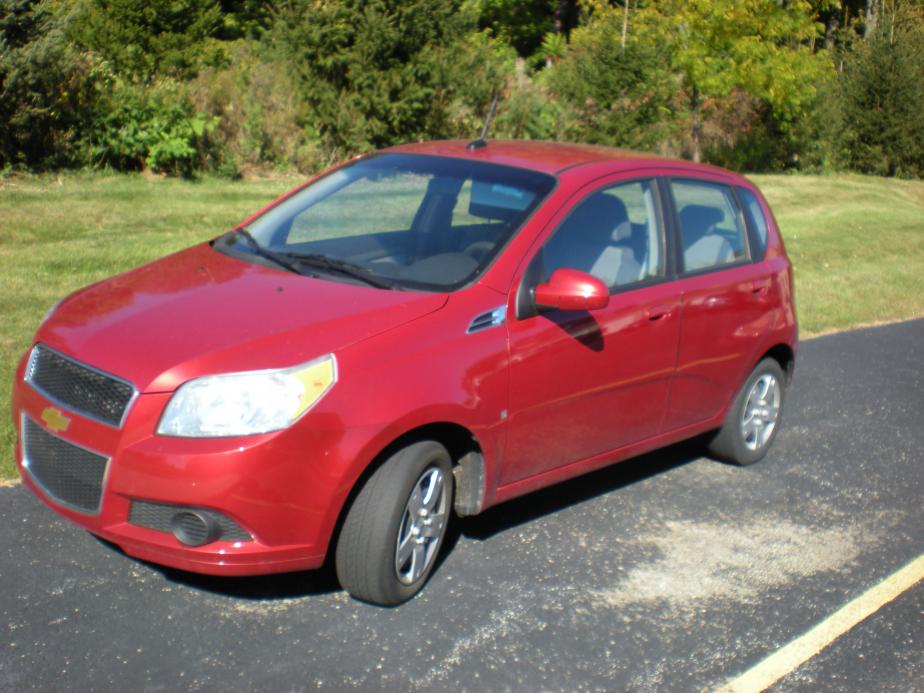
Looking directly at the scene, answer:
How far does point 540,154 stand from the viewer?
6.11m

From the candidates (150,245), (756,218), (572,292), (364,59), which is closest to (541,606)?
(572,292)

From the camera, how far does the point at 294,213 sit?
6.09 meters

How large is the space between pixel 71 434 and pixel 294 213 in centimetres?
198

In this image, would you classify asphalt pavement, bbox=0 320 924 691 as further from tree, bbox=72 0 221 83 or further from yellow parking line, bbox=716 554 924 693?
tree, bbox=72 0 221 83

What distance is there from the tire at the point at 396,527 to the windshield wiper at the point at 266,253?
43.5 inches

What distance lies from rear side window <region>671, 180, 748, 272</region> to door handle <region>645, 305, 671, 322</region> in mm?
346

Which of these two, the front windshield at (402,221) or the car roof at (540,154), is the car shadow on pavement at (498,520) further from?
the car roof at (540,154)

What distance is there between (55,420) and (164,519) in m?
0.62

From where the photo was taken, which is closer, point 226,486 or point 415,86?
point 226,486

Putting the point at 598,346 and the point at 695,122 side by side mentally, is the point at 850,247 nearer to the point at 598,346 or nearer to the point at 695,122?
the point at 695,122

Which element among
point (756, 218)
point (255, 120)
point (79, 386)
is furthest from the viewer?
point (255, 120)

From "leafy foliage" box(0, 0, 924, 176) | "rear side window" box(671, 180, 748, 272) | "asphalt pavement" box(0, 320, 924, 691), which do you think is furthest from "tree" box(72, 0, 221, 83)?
"asphalt pavement" box(0, 320, 924, 691)

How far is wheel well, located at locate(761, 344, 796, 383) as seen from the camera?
7055mm

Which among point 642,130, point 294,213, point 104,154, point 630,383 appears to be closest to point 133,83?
point 104,154
